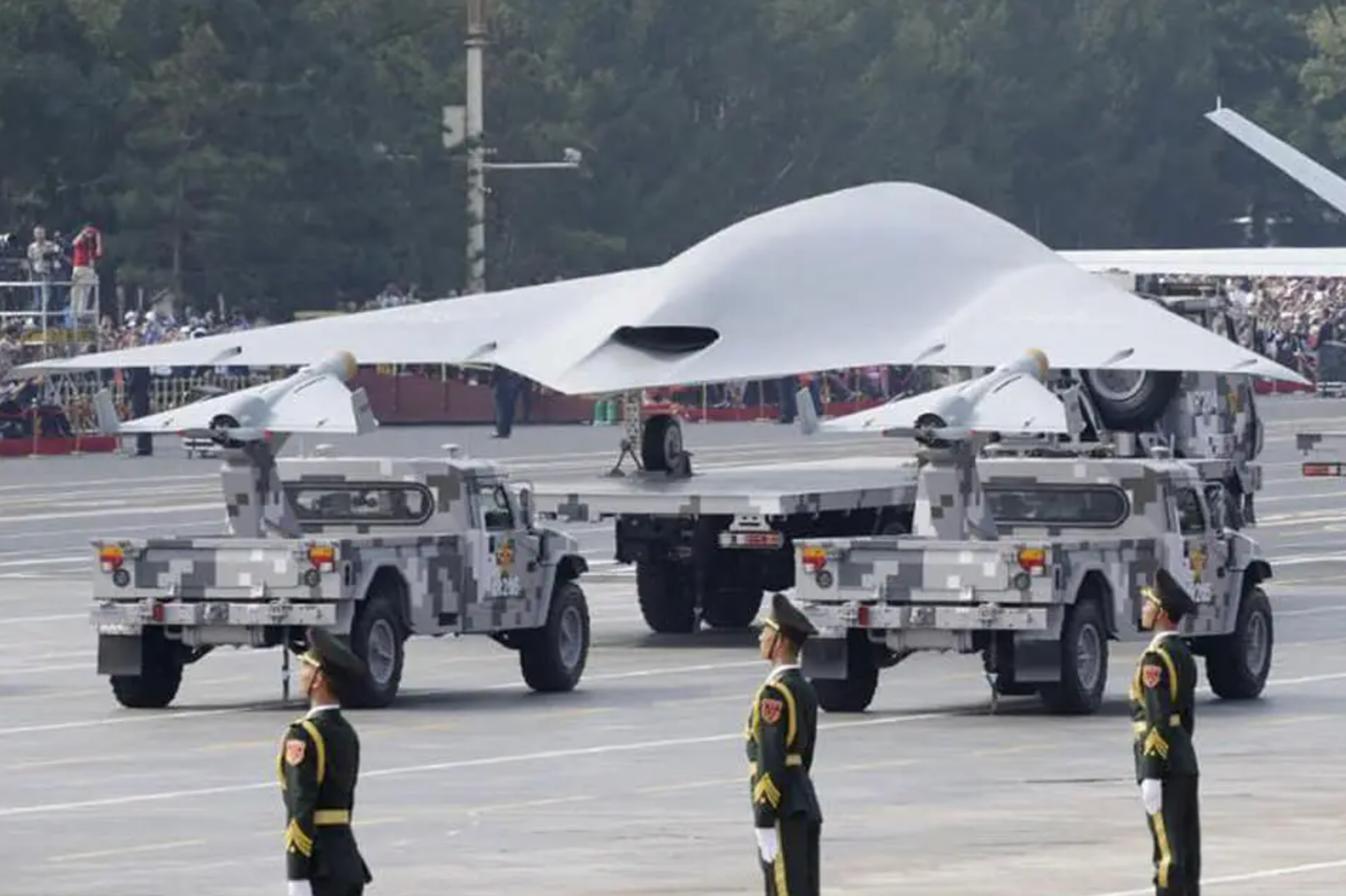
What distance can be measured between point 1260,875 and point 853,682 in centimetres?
997

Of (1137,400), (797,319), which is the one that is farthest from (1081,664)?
(1137,400)

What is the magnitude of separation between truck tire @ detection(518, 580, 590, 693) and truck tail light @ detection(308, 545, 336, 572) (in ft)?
9.51

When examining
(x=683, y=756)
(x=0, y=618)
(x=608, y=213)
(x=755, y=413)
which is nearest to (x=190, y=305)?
(x=755, y=413)

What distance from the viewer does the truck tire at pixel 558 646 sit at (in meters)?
32.9

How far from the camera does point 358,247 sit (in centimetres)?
9738

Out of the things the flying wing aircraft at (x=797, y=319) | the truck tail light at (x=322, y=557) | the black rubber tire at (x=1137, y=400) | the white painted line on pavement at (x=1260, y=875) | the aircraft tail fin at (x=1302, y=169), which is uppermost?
the aircraft tail fin at (x=1302, y=169)

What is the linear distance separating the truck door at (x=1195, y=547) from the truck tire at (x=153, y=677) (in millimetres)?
8014

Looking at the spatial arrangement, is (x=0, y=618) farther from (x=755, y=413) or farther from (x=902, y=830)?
(x=755, y=413)

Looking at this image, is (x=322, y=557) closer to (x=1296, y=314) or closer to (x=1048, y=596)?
(x=1048, y=596)

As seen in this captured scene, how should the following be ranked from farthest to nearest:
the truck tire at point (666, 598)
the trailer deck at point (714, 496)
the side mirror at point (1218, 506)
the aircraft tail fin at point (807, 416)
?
the truck tire at point (666, 598) → the trailer deck at point (714, 496) → the aircraft tail fin at point (807, 416) → the side mirror at point (1218, 506)

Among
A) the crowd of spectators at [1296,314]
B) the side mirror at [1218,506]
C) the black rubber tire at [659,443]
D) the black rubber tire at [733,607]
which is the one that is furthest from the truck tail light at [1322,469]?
the crowd of spectators at [1296,314]

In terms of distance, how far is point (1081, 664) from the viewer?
1203 inches

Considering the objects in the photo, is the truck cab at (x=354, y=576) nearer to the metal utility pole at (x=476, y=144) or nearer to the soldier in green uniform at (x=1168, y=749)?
the soldier in green uniform at (x=1168, y=749)

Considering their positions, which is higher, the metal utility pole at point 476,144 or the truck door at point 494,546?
the metal utility pole at point 476,144
